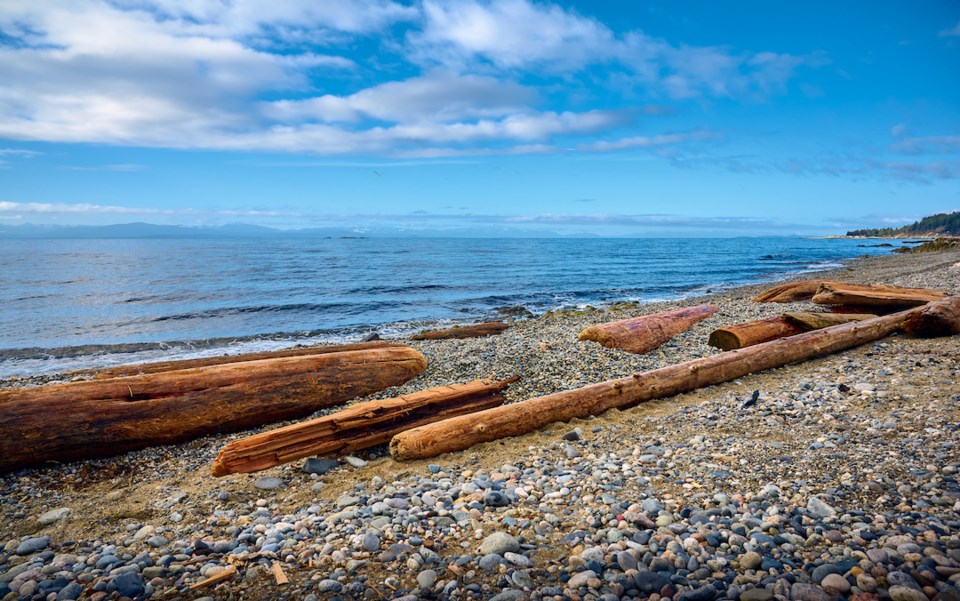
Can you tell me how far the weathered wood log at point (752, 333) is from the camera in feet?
36.1

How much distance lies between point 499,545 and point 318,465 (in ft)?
10.4

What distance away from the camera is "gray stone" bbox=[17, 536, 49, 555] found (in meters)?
4.84

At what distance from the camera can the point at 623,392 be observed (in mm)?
7992

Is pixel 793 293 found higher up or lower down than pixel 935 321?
lower down

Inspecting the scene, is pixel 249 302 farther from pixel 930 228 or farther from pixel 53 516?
pixel 930 228

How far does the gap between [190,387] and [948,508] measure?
30.1 feet

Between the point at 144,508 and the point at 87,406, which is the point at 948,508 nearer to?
the point at 144,508

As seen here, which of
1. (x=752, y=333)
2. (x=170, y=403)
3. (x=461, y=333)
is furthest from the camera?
(x=461, y=333)

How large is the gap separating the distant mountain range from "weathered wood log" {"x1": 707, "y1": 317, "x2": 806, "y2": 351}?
170 metres

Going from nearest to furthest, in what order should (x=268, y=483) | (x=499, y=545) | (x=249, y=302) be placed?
(x=499, y=545) → (x=268, y=483) → (x=249, y=302)

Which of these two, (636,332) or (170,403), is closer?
(170,403)

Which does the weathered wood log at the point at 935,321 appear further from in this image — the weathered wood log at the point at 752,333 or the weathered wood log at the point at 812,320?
the weathered wood log at the point at 752,333

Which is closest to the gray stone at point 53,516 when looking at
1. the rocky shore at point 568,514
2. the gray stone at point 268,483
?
the rocky shore at point 568,514

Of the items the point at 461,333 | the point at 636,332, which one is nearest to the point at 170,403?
the point at 636,332
